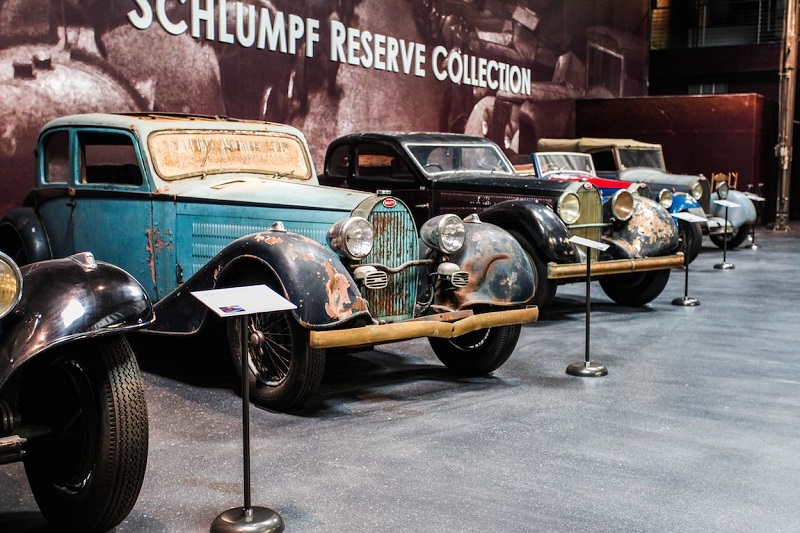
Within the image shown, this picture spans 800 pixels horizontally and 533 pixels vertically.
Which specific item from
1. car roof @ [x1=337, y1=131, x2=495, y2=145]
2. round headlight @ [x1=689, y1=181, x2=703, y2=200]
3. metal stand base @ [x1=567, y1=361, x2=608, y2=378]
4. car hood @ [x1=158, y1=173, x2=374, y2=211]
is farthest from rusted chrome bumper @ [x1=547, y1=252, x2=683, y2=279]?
round headlight @ [x1=689, y1=181, x2=703, y2=200]

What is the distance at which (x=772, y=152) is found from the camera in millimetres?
15805

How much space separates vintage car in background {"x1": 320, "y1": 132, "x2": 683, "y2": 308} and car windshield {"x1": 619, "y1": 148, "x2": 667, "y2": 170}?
4.06 metres

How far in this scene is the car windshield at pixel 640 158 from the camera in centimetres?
1116

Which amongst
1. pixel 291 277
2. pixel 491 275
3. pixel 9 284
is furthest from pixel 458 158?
pixel 9 284

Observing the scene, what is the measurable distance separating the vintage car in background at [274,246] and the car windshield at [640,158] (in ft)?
22.0

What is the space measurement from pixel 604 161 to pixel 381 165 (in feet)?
15.7

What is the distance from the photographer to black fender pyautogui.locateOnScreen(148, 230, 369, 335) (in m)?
3.78

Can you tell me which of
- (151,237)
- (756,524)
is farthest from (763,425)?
(151,237)

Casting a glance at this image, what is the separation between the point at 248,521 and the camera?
273 centimetres

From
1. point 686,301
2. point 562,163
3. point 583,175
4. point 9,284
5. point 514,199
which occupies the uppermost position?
point 562,163

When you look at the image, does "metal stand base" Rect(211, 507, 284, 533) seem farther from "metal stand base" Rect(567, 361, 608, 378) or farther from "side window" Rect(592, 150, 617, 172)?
"side window" Rect(592, 150, 617, 172)

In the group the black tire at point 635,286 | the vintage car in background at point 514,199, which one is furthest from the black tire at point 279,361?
the black tire at point 635,286

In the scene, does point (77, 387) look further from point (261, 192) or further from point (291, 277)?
point (261, 192)

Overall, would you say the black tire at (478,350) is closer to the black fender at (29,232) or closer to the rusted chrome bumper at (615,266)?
the rusted chrome bumper at (615,266)
